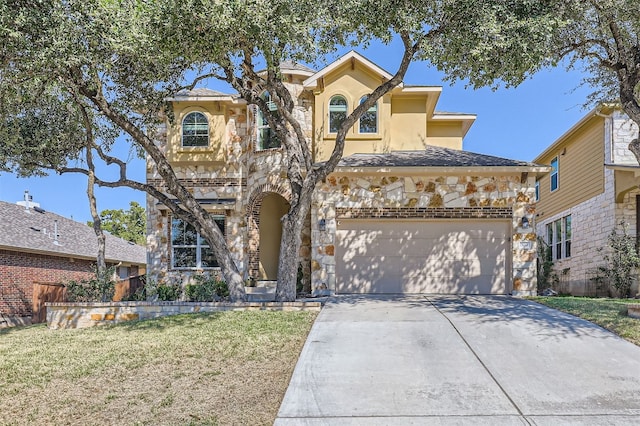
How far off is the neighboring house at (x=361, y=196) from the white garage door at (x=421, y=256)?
0.03 m

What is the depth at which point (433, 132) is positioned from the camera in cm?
1781

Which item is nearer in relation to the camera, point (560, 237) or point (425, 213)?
point (425, 213)

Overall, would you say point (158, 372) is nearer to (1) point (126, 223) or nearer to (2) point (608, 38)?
(2) point (608, 38)

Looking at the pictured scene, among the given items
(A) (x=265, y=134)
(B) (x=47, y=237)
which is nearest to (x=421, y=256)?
(A) (x=265, y=134)

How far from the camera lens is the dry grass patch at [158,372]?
5516 mm

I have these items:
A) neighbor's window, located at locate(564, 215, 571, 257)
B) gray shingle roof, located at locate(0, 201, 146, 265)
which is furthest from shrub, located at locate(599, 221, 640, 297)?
gray shingle roof, located at locate(0, 201, 146, 265)

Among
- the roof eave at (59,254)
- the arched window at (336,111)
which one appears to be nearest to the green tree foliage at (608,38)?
the arched window at (336,111)

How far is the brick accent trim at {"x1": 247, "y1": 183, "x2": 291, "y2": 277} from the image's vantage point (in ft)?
50.4

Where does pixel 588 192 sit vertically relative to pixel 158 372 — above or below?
above

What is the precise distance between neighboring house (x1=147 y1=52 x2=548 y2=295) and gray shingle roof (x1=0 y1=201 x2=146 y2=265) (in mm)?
5911

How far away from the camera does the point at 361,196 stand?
45.3 feet

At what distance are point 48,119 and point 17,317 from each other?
7.77 m

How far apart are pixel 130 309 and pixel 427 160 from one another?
27.9 ft

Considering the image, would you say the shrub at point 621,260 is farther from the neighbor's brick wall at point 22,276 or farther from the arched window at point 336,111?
the neighbor's brick wall at point 22,276
